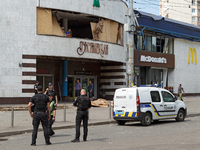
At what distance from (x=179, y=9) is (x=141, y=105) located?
6979 cm

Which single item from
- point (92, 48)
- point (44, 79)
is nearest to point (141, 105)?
point (92, 48)

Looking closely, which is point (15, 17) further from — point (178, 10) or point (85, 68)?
point (178, 10)

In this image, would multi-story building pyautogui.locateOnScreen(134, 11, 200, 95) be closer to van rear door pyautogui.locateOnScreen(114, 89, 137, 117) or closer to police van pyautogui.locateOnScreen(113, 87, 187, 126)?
police van pyautogui.locateOnScreen(113, 87, 187, 126)

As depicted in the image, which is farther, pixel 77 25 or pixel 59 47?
pixel 77 25

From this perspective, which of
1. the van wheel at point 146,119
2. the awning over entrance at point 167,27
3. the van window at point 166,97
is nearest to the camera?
the van wheel at point 146,119

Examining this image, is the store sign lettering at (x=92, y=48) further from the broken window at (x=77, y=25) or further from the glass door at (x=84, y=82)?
the glass door at (x=84, y=82)

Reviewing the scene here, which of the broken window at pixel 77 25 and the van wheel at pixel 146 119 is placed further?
the broken window at pixel 77 25

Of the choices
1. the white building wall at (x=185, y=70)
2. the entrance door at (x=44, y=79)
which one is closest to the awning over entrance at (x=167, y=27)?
the white building wall at (x=185, y=70)

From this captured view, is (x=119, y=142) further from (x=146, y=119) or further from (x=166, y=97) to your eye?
(x=166, y=97)

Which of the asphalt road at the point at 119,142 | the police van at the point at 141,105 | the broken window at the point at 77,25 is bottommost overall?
the asphalt road at the point at 119,142

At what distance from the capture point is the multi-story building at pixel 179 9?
7938 cm

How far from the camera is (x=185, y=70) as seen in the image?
1610 inches

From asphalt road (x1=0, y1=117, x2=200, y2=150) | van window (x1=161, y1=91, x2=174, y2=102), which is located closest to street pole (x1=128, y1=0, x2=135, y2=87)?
van window (x1=161, y1=91, x2=174, y2=102)

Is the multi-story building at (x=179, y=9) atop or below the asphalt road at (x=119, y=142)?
atop
